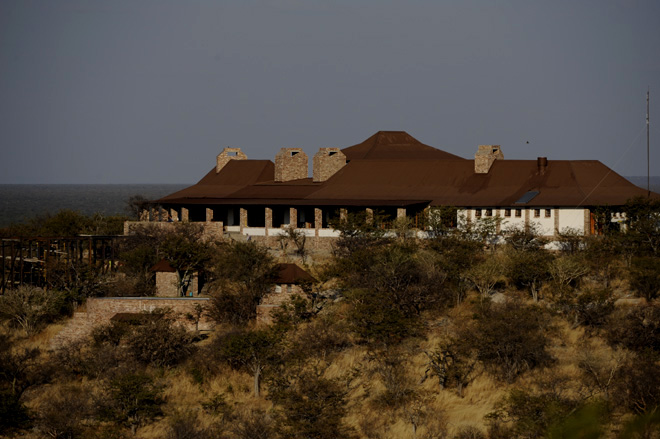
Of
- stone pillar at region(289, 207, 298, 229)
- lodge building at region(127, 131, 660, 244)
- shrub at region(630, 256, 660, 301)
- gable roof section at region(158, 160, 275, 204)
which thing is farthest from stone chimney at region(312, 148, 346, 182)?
shrub at region(630, 256, 660, 301)

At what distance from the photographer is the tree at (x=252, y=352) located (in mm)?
33094

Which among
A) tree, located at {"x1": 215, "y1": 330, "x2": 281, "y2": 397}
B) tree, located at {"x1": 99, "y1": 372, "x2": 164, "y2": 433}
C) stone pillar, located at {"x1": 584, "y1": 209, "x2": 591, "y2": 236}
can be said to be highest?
stone pillar, located at {"x1": 584, "y1": 209, "x2": 591, "y2": 236}

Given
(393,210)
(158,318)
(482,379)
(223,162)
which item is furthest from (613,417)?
(223,162)

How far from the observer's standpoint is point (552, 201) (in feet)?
163

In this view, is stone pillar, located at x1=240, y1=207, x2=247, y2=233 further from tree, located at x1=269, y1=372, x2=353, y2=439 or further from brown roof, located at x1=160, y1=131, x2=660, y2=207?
tree, located at x1=269, y1=372, x2=353, y2=439

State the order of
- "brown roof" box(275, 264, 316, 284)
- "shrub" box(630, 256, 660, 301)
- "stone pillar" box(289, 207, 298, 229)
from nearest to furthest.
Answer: "shrub" box(630, 256, 660, 301) → "brown roof" box(275, 264, 316, 284) → "stone pillar" box(289, 207, 298, 229)

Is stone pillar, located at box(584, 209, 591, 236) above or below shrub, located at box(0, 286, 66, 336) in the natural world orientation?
above

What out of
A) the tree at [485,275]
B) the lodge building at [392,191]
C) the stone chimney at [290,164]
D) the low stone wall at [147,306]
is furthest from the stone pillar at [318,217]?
the low stone wall at [147,306]

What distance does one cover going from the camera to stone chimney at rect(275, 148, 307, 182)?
196 ft

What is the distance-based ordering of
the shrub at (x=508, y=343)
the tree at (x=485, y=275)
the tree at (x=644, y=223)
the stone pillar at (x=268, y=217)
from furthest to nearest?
the stone pillar at (x=268, y=217) → the tree at (x=644, y=223) → the tree at (x=485, y=275) → the shrub at (x=508, y=343)

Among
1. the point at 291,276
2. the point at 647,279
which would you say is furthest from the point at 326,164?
the point at 647,279

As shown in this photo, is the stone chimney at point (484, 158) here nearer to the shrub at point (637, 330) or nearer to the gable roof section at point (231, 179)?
the gable roof section at point (231, 179)

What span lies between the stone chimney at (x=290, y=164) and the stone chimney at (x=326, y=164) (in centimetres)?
158

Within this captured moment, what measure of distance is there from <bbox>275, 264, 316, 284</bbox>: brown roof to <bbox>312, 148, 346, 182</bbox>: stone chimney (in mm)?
18932
